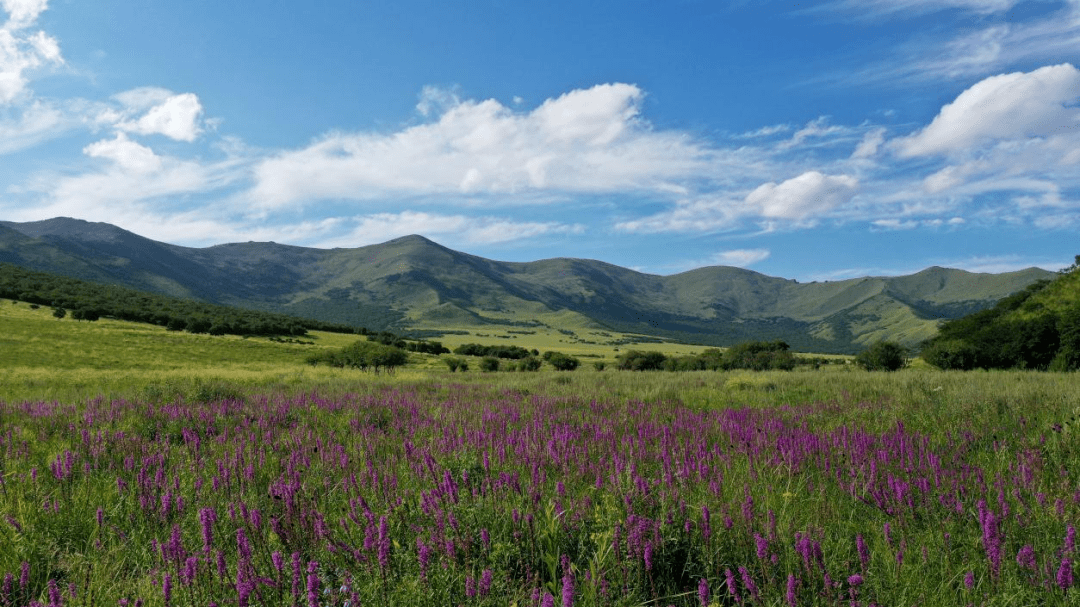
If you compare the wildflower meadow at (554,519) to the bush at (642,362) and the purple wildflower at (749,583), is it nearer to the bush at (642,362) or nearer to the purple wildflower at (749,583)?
the purple wildflower at (749,583)

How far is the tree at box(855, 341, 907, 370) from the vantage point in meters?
33.8

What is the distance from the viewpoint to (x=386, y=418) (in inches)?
401

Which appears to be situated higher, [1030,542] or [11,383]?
[1030,542]

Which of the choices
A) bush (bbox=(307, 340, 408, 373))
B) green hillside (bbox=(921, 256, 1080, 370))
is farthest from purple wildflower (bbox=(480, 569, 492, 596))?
bush (bbox=(307, 340, 408, 373))

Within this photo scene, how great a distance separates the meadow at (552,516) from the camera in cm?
315

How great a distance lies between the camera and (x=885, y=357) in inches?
1345

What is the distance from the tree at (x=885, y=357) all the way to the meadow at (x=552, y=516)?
28.1 m

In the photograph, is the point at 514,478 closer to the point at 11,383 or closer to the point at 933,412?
the point at 933,412

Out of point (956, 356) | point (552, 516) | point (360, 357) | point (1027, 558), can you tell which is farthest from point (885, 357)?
point (360, 357)

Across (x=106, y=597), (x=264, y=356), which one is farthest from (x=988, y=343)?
(x=264, y=356)

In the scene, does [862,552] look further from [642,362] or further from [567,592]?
[642,362]

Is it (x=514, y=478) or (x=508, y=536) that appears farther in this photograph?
(x=514, y=478)

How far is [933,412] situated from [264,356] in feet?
204

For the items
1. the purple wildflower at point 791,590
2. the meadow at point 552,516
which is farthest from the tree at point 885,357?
the purple wildflower at point 791,590
